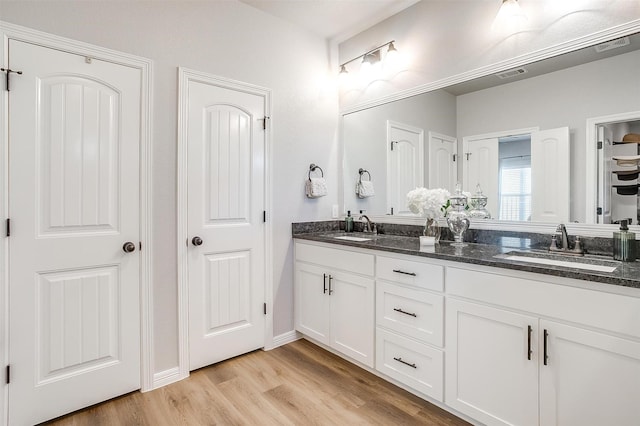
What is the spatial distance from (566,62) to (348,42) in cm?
174

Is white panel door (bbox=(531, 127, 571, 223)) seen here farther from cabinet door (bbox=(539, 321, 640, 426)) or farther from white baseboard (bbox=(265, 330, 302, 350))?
white baseboard (bbox=(265, 330, 302, 350))

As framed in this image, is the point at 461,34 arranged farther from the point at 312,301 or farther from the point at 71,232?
the point at 71,232

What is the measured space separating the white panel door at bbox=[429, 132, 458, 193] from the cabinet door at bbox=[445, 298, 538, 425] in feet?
3.19

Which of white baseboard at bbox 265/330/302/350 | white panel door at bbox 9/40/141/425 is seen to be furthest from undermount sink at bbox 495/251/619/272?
white panel door at bbox 9/40/141/425

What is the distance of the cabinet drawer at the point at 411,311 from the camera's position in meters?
1.81

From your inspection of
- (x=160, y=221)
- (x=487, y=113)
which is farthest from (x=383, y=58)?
(x=160, y=221)

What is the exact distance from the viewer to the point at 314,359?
251cm

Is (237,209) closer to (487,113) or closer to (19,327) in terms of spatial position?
(19,327)

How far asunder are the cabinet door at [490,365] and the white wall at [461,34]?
1516 mm

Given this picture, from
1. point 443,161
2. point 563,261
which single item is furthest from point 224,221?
point 563,261

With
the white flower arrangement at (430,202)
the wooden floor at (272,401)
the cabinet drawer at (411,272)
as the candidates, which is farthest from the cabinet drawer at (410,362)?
the white flower arrangement at (430,202)

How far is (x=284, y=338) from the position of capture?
9.12 feet

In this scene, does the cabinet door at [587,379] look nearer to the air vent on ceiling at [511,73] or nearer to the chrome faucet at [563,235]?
the chrome faucet at [563,235]

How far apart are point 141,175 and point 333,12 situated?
189 centimetres
